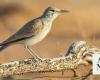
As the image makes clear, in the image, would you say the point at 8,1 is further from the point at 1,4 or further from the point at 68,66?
the point at 68,66

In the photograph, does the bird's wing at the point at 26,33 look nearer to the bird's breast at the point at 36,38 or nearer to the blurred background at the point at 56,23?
the bird's breast at the point at 36,38

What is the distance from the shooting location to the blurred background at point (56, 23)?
15.2 meters

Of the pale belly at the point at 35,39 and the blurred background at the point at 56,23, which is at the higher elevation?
the blurred background at the point at 56,23

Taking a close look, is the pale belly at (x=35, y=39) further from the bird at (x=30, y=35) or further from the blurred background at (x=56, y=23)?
the blurred background at (x=56, y=23)

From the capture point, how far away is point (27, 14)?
1939 centimetres

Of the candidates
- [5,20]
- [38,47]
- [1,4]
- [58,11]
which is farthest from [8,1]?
[58,11]

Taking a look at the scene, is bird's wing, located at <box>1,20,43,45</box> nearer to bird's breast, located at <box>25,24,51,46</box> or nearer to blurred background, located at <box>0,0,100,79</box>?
bird's breast, located at <box>25,24,51,46</box>

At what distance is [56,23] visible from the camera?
18703 mm

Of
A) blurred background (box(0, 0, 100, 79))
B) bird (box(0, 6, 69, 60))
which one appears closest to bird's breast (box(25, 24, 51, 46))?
bird (box(0, 6, 69, 60))

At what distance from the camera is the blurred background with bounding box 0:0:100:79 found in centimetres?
1521

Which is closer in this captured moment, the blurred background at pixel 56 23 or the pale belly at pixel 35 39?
the pale belly at pixel 35 39

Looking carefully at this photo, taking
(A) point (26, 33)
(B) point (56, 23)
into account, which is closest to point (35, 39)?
(A) point (26, 33)

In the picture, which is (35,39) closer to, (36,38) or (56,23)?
(36,38)

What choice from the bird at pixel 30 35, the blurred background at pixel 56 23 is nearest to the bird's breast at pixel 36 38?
the bird at pixel 30 35
